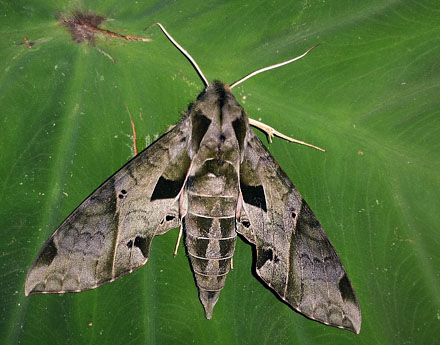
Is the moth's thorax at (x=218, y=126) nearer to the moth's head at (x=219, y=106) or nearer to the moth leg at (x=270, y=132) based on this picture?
the moth's head at (x=219, y=106)

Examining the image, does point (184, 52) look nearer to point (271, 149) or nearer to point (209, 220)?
point (271, 149)

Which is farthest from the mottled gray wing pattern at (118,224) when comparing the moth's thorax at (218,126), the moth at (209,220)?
the moth's thorax at (218,126)

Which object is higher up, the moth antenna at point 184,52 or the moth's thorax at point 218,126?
the moth antenna at point 184,52

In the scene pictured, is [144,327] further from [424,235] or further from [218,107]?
[424,235]

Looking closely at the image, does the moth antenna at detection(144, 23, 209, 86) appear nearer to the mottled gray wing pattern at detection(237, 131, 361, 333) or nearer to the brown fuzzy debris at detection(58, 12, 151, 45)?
the brown fuzzy debris at detection(58, 12, 151, 45)

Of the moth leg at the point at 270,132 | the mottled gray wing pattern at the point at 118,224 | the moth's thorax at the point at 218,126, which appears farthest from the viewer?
the moth leg at the point at 270,132

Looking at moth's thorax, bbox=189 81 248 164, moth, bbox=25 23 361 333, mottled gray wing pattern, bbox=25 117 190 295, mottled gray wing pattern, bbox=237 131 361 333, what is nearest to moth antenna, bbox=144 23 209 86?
moth, bbox=25 23 361 333

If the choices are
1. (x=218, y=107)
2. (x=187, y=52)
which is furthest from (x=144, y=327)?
(x=187, y=52)
